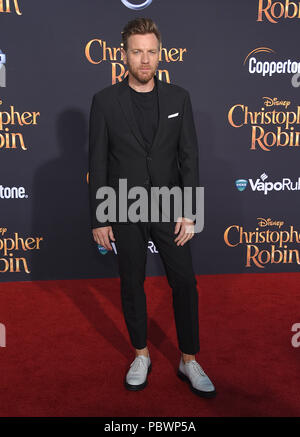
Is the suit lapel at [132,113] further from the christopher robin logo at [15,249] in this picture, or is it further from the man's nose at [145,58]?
the christopher robin logo at [15,249]

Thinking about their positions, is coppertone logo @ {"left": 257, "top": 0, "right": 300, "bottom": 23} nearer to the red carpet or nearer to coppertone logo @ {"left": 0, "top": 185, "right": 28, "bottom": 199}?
the red carpet

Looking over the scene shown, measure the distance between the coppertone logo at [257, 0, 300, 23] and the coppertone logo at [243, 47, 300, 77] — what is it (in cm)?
26

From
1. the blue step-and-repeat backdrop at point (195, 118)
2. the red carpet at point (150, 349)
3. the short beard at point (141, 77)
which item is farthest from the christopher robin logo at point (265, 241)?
the short beard at point (141, 77)

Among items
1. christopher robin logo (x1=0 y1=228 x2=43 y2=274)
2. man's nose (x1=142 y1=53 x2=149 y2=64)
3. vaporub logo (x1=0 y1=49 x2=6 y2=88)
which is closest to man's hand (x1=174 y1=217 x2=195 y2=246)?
man's nose (x1=142 y1=53 x2=149 y2=64)

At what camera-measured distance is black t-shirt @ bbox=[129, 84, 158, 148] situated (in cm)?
210

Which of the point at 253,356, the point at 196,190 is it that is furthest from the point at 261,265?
the point at 196,190

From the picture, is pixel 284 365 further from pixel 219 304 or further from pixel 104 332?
pixel 104 332

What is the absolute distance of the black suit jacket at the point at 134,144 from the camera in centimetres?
207

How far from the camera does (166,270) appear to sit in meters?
2.22

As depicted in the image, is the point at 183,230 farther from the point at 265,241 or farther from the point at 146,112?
the point at 265,241

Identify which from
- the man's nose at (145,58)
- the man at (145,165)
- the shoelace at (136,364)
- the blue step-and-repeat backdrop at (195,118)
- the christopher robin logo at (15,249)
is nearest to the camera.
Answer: the man's nose at (145,58)

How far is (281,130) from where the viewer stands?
12.6ft

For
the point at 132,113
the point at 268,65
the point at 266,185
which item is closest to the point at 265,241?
the point at 266,185

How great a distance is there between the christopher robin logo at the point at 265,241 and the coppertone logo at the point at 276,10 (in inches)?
70.8
